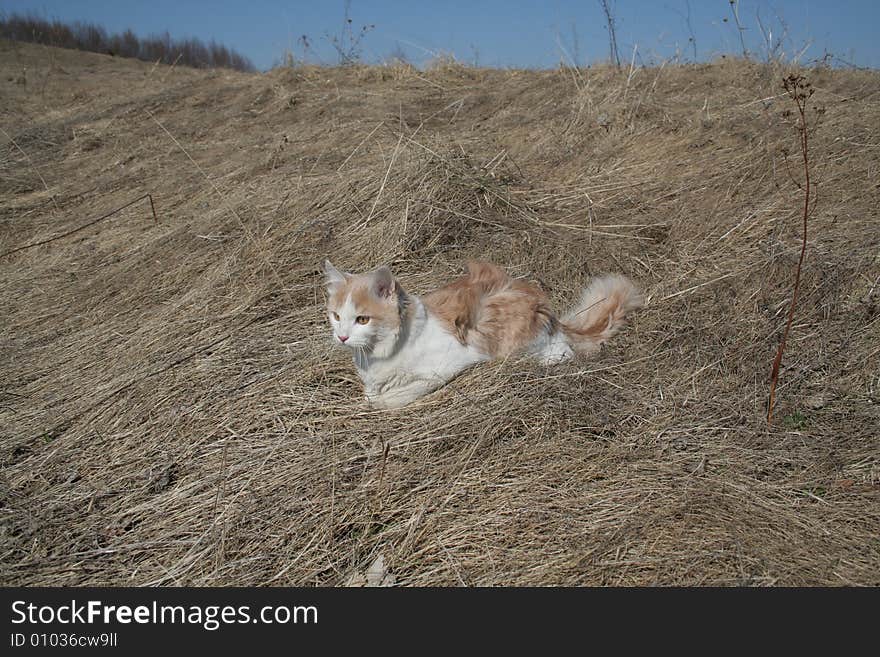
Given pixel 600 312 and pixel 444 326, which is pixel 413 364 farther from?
pixel 600 312

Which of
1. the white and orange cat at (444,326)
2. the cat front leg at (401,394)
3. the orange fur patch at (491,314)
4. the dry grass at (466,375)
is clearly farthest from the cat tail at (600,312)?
the cat front leg at (401,394)

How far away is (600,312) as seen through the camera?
354 cm

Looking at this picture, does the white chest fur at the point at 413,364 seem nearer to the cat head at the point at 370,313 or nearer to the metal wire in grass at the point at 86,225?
the cat head at the point at 370,313

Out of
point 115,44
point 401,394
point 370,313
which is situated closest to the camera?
point 370,313

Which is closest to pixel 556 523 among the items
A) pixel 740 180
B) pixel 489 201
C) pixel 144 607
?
pixel 144 607

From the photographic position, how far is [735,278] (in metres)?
3.75

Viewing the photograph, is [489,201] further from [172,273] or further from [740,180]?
[172,273]

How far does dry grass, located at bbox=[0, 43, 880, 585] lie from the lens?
7.03 feet

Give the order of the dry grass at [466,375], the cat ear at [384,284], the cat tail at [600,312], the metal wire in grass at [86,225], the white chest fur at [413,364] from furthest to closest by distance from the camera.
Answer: the metal wire in grass at [86,225] → the cat tail at [600,312] → the white chest fur at [413,364] → the cat ear at [384,284] → the dry grass at [466,375]

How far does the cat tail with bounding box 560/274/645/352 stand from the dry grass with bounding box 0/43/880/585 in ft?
0.38

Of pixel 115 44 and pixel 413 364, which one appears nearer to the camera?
pixel 413 364

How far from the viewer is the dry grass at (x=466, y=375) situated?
2143 millimetres

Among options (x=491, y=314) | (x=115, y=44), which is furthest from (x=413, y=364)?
(x=115, y=44)

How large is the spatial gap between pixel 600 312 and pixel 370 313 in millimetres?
1495
